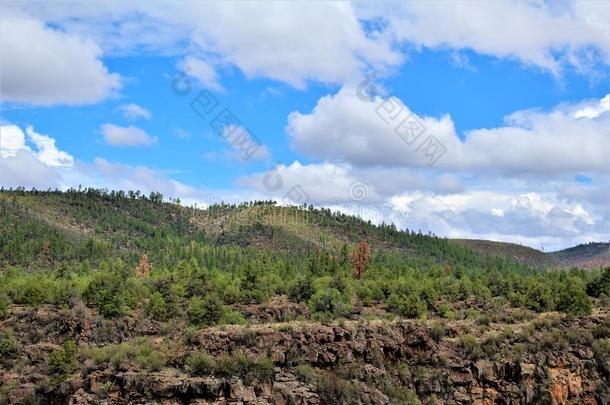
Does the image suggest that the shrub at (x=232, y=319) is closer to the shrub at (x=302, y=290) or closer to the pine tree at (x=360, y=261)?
the shrub at (x=302, y=290)

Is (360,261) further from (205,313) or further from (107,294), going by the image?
(107,294)

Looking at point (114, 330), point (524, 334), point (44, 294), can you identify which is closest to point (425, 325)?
point (524, 334)

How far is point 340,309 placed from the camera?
258ft

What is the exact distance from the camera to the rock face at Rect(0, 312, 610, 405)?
5294 cm

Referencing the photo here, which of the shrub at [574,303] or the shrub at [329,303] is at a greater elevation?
the shrub at [574,303]

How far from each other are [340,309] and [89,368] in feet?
104

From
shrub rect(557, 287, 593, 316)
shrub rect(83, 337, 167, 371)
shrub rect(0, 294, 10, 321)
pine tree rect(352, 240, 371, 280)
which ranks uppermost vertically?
pine tree rect(352, 240, 371, 280)

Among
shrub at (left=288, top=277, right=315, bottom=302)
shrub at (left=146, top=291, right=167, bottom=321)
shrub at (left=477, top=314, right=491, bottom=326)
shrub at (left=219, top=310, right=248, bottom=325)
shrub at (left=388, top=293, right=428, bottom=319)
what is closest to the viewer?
shrub at (left=477, top=314, right=491, bottom=326)

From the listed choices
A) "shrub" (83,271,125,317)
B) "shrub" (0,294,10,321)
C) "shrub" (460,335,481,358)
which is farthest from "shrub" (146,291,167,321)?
"shrub" (460,335,481,358)

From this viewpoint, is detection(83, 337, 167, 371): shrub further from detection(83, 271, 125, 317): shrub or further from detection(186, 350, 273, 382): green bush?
detection(83, 271, 125, 317): shrub

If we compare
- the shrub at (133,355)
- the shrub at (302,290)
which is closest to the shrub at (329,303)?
the shrub at (302,290)

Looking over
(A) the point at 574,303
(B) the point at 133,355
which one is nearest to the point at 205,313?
(B) the point at 133,355

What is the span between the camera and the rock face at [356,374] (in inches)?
2084

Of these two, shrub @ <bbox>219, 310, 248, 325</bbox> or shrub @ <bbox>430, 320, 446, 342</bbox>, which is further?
shrub @ <bbox>219, 310, 248, 325</bbox>
